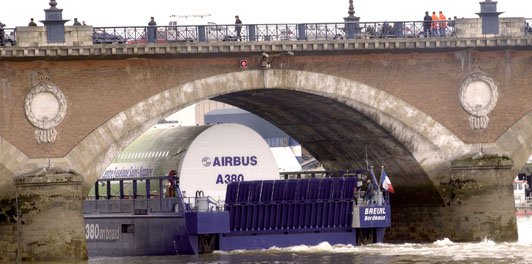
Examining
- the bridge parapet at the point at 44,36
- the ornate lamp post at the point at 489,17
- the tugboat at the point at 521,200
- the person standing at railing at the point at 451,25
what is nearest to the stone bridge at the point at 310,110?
the bridge parapet at the point at 44,36

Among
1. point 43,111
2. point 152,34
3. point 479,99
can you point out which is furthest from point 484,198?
point 43,111

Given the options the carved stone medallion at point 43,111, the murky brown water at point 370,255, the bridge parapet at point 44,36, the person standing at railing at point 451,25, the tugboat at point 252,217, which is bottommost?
the murky brown water at point 370,255

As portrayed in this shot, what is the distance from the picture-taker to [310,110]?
61125 mm

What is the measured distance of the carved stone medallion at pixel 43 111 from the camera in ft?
171

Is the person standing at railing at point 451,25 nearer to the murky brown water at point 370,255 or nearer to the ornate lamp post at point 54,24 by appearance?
the murky brown water at point 370,255

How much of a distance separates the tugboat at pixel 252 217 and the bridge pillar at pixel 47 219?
3699 millimetres

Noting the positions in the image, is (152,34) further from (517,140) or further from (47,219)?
(517,140)

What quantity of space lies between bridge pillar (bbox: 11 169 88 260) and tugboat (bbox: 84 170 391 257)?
3.70 metres

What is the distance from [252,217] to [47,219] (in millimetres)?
7992

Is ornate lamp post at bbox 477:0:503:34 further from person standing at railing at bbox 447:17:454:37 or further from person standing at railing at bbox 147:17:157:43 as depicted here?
person standing at railing at bbox 147:17:157:43

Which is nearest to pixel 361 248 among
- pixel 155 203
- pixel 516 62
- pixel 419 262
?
pixel 419 262

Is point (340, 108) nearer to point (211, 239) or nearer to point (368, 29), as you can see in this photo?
point (368, 29)

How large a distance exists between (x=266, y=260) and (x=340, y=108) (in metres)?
11.4

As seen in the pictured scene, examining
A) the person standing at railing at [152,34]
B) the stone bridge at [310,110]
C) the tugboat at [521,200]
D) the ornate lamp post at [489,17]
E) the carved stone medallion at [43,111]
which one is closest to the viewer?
the stone bridge at [310,110]
